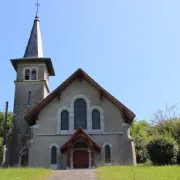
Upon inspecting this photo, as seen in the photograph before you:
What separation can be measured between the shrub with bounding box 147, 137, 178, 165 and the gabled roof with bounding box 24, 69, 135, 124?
4.02m

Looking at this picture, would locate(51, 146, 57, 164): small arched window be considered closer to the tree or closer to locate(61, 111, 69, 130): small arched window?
locate(61, 111, 69, 130): small arched window

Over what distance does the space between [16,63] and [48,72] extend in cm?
477

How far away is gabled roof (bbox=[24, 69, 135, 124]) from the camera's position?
2423cm

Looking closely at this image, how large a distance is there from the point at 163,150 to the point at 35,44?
22100 millimetres

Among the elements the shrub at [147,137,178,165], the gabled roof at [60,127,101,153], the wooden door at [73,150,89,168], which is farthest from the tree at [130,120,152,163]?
the shrub at [147,137,178,165]

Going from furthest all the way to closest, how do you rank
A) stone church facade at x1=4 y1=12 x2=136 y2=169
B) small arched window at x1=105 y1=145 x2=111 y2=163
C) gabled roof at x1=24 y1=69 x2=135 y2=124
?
gabled roof at x1=24 y1=69 x2=135 y2=124, small arched window at x1=105 y1=145 x2=111 y2=163, stone church facade at x1=4 y1=12 x2=136 y2=169

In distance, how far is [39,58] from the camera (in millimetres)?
32875

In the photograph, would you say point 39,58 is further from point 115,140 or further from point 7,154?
point 115,140

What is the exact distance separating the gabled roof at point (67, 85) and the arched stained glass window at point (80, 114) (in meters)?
1.85

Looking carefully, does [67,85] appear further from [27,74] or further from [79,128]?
[27,74]

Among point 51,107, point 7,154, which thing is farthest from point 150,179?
point 7,154

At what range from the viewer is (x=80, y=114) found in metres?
24.8

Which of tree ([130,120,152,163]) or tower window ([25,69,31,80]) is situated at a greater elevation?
tower window ([25,69,31,80])

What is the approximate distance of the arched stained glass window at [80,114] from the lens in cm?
2442
